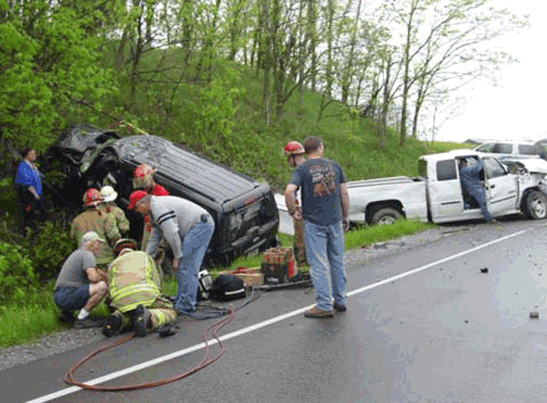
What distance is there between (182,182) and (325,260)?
4.27 meters

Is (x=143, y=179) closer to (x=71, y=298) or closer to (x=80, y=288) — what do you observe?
(x=80, y=288)

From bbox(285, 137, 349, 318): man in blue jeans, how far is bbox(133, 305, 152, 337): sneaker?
67.4 inches

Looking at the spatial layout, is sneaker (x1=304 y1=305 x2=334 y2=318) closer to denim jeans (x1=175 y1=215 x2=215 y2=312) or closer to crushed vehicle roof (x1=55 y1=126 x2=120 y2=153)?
denim jeans (x1=175 y1=215 x2=215 y2=312)

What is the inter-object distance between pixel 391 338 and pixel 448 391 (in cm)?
154

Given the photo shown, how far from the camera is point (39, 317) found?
7723 millimetres

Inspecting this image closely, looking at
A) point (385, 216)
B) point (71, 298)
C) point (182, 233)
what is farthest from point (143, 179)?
point (385, 216)

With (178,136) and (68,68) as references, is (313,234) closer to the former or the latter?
(68,68)

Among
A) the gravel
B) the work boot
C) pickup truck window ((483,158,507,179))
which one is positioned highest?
pickup truck window ((483,158,507,179))

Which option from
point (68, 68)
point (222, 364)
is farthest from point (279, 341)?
point (68, 68)

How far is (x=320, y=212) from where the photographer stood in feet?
24.8

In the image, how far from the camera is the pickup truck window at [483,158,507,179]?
16953 millimetres

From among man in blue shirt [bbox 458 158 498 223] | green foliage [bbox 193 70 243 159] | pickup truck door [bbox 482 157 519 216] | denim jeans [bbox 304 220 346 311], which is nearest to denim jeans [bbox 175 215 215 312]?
denim jeans [bbox 304 220 346 311]

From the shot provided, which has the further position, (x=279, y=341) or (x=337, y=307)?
(x=337, y=307)

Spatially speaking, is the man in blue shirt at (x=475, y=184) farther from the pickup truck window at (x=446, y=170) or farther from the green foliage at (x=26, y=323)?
the green foliage at (x=26, y=323)
